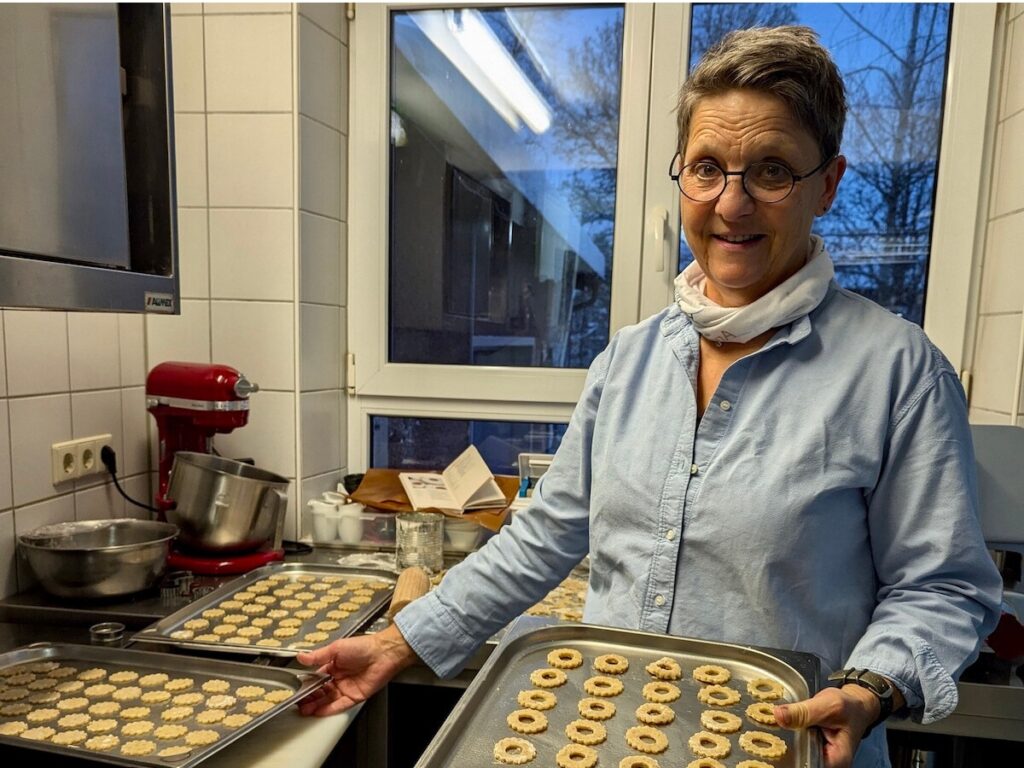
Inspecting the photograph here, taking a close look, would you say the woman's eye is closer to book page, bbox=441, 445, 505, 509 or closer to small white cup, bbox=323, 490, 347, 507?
book page, bbox=441, 445, 505, 509

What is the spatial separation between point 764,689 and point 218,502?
1.17 metres

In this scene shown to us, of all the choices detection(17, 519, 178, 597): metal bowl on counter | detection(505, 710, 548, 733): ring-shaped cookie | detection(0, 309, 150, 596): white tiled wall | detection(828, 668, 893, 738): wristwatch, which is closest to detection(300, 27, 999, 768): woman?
detection(828, 668, 893, 738): wristwatch

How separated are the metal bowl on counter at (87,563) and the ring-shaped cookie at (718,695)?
1055 mm

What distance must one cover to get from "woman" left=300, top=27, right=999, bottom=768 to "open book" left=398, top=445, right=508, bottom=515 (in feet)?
2.70

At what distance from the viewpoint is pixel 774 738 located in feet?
2.60

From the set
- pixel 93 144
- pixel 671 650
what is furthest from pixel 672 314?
pixel 93 144

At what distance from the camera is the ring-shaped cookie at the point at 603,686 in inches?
35.0

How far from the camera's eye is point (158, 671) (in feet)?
3.82

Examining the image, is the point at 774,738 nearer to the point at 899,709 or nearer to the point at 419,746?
the point at 899,709

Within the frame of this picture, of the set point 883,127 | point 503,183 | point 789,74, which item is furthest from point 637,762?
point 883,127

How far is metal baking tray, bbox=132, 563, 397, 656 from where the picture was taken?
1.24 metres

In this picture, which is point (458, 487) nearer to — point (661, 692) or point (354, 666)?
point (354, 666)

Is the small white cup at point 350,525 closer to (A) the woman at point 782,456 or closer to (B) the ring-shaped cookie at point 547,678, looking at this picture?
(A) the woman at point 782,456

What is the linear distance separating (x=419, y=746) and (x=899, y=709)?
41.3 inches
